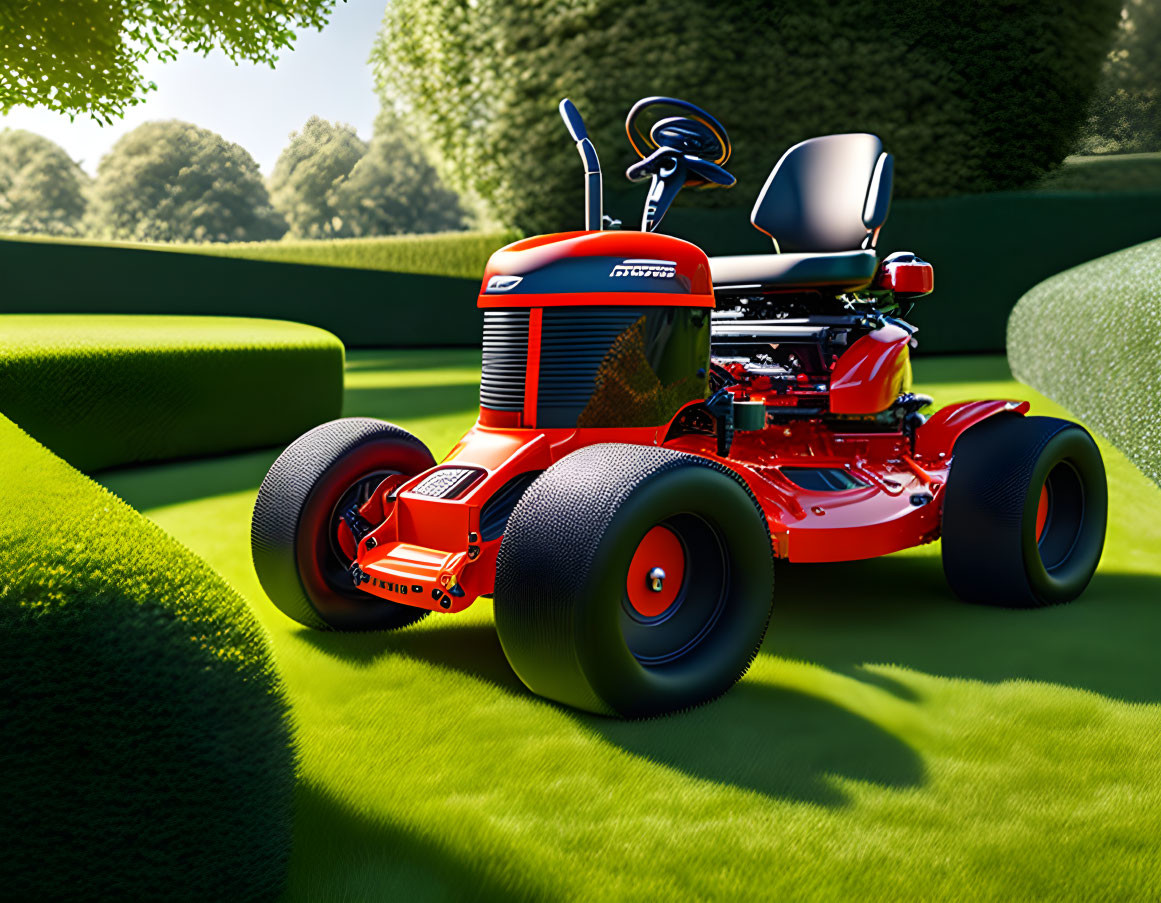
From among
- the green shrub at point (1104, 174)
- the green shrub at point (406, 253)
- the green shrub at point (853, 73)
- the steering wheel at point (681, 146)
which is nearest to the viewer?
the steering wheel at point (681, 146)

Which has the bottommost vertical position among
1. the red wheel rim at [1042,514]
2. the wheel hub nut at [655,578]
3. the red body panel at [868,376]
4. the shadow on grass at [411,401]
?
the shadow on grass at [411,401]

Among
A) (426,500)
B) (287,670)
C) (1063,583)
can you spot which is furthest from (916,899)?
(1063,583)

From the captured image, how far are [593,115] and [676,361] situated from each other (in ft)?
39.8

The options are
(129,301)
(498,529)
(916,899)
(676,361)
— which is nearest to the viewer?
(916,899)

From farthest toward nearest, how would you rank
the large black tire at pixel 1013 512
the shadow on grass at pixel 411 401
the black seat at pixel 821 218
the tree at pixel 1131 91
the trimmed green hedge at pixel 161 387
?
1. the tree at pixel 1131 91
2. the shadow on grass at pixel 411 401
3. the trimmed green hedge at pixel 161 387
4. the black seat at pixel 821 218
5. the large black tire at pixel 1013 512

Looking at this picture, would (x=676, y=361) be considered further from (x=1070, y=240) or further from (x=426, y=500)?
(x=1070, y=240)

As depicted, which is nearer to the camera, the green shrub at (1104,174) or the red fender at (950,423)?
the red fender at (950,423)

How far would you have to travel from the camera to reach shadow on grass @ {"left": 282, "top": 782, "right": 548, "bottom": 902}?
1860 mm

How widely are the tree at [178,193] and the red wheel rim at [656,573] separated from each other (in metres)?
55.4

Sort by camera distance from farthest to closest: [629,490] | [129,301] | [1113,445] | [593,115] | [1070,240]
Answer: [129,301] → [593,115] → [1070,240] → [1113,445] → [629,490]

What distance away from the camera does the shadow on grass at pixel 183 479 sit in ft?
18.9

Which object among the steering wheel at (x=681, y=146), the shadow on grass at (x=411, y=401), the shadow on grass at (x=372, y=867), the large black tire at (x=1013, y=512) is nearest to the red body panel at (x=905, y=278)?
the large black tire at (x=1013, y=512)

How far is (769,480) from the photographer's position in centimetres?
355

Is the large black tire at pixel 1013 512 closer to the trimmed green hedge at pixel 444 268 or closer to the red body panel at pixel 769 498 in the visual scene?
the red body panel at pixel 769 498
